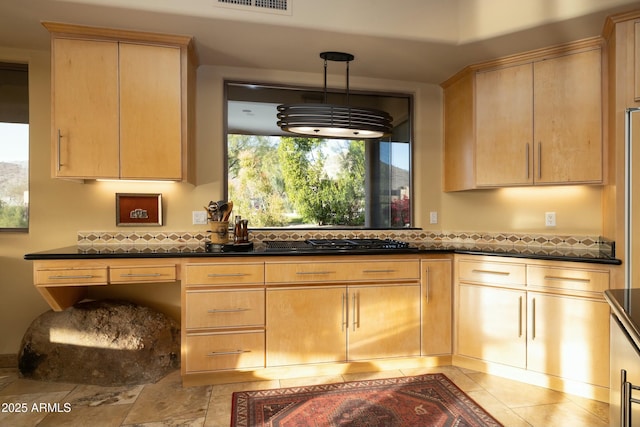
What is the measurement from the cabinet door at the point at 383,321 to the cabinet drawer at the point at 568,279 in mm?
803

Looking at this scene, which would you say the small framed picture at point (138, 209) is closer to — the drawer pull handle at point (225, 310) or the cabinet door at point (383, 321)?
the drawer pull handle at point (225, 310)

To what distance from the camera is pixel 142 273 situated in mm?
2551

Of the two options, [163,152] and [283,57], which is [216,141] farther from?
[283,57]

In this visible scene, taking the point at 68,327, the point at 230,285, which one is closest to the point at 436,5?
the point at 230,285

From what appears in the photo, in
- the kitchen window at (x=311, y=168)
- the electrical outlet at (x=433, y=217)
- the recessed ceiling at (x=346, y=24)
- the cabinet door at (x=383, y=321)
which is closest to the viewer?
the recessed ceiling at (x=346, y=24)

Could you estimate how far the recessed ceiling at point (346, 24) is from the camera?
2.37 m

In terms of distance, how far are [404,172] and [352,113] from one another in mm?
1218

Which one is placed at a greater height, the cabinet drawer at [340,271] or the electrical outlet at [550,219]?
the electrical outlet at [550,219]

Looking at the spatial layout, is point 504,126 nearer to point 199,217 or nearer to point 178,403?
point 199,217

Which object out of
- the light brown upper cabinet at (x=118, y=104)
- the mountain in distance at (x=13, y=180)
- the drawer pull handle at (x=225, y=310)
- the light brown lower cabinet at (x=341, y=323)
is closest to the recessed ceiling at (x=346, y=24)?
the light brown upper cabinet at (x=118, y=104)

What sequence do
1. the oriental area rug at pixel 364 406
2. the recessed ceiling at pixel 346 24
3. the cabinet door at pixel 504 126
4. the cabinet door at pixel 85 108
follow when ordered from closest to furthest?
1. the oriental area rug at pixel 364 406
2. the recessed ceiling at pixel 346 24
3. the cabinet door at pixel 85 108
4. the cabinet door at pixel 504 126

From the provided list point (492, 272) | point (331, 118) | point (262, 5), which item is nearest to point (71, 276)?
point (331, 118)

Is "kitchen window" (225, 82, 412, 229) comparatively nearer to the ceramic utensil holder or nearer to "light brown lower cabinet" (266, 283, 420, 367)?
the ceramic utensil holder

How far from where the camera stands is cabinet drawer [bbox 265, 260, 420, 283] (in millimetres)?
2705
